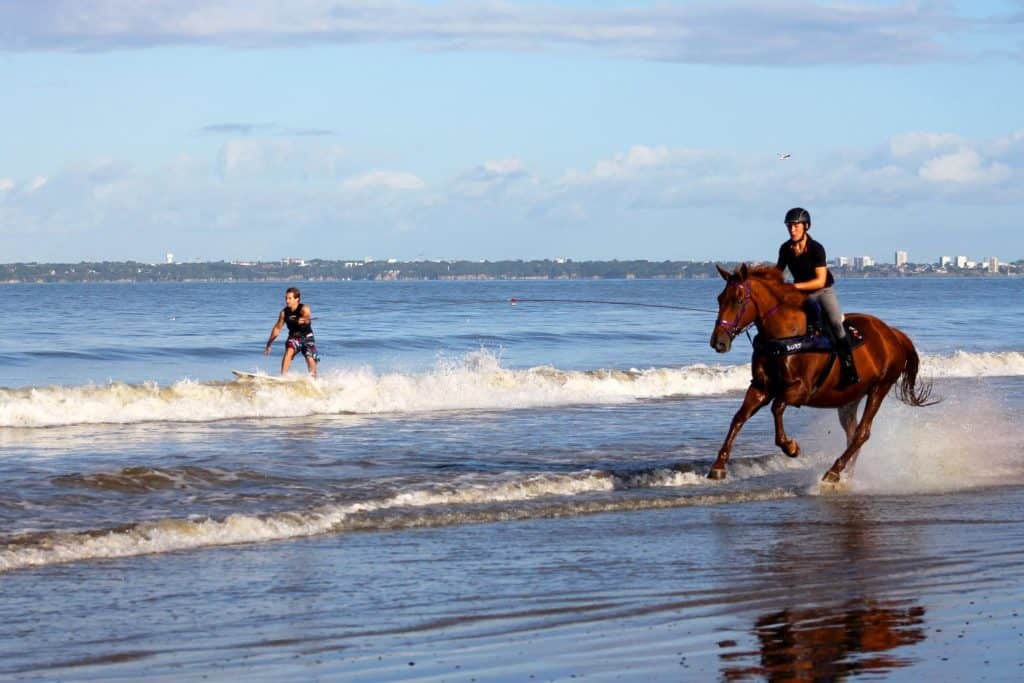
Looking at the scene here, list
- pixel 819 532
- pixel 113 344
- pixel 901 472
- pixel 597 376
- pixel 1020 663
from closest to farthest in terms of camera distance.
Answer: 1. pixel 1020 663
2. pixel 819 532
3. pixel 901 472
4. pixel 597 376
5. pixel 113 344

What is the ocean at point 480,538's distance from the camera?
8492mm

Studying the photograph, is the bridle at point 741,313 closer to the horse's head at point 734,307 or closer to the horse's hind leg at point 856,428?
the horse's head at point 734,307

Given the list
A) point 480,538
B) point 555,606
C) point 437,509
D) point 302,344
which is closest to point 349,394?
point 302,344

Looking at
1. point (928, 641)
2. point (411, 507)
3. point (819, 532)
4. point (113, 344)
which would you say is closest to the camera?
point (928, 641)

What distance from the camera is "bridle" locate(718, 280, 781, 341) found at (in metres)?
14.1

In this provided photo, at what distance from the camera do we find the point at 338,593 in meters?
10.2

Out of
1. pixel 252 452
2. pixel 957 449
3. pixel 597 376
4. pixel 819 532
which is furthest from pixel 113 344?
pixel 819 532

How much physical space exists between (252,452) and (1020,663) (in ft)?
40.4

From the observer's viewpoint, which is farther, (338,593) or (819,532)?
(819,532)

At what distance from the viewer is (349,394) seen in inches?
1071

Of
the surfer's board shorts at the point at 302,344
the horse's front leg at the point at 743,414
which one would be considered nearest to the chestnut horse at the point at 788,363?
the horse's front leg at the point at 743,414

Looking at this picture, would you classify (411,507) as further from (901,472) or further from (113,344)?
(113,344)

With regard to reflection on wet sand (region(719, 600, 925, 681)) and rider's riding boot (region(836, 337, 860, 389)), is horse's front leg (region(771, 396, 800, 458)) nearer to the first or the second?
rider's riding boot (region(836, 337, 860, 389))

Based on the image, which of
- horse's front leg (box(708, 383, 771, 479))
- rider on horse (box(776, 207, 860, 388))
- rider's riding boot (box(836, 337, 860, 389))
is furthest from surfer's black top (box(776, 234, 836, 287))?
horse's front leg (box(708, 383, 771, 479))
